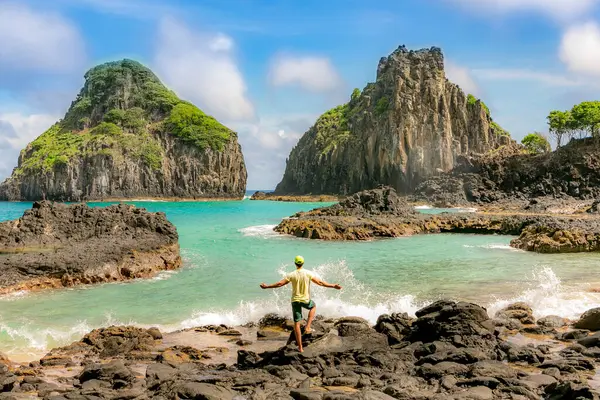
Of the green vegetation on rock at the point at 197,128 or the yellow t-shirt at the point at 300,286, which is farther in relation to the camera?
the green vegetation on rock at the point at 197,128

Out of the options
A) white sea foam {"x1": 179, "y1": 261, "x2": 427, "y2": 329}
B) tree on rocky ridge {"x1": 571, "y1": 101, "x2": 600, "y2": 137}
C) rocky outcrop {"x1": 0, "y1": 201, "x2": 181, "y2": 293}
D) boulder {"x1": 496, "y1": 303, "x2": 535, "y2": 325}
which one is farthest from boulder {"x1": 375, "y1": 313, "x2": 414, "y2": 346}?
tree on rocky ridge {"x1": 571, "y1": 101, "x2": 600, "y2": 137}

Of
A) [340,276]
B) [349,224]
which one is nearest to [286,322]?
[340,276]

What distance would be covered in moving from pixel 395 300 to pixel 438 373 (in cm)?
787

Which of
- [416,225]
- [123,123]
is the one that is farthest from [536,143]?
[123,123]

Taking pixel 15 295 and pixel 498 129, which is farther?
pixel 498 129

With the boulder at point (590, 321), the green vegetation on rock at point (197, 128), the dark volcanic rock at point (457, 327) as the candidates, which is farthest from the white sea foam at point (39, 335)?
the green vegetation on rock at point (197, 128)

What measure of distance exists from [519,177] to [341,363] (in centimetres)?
8141

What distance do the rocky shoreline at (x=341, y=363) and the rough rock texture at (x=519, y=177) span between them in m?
70.4

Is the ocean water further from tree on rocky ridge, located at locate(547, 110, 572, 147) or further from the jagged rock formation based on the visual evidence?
the jagged rock formation

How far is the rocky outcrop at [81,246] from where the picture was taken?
20.3 meters

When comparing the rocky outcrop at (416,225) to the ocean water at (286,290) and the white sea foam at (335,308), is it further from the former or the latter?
the white sea foam at (335,308)

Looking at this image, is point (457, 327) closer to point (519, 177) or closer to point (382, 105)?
point (519, 177)

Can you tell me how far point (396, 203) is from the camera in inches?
2101

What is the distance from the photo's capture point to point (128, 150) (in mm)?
127812
